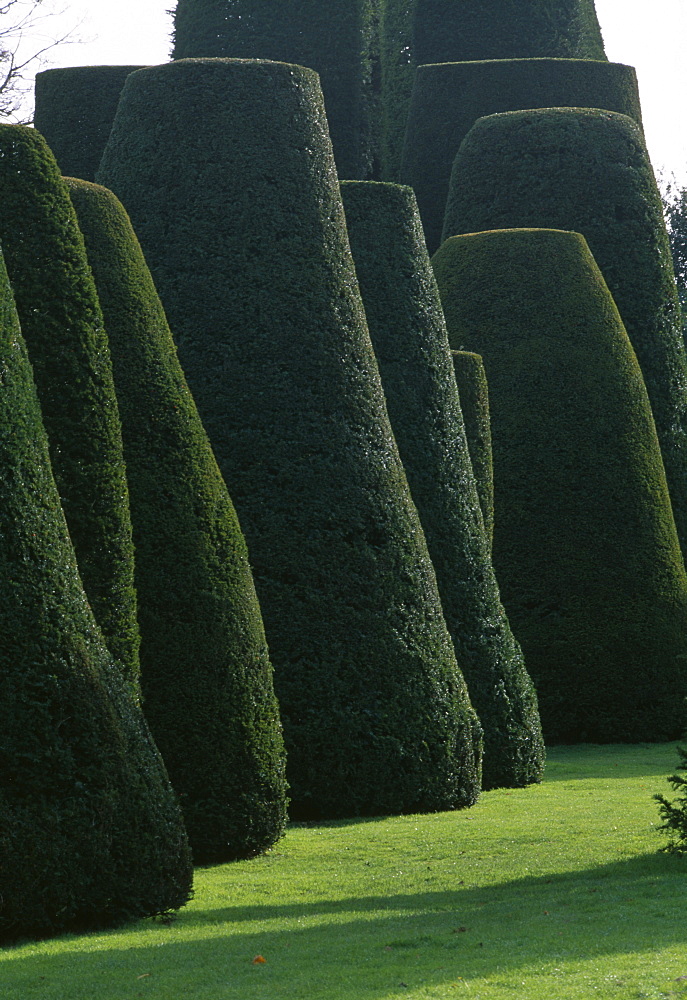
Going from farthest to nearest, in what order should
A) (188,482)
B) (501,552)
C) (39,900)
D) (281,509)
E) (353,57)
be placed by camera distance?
(353,57), (501,552), (281,509), (188,482), (39,900)

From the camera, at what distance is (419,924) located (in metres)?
7.01

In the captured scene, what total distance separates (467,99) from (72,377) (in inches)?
548

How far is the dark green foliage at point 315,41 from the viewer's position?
18.8 metres

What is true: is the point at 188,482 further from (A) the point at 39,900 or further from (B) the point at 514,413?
(B) the point at 514,413

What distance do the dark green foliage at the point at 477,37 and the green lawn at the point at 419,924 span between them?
14.5 metres

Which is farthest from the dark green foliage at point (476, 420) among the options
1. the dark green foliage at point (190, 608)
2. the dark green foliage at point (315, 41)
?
the dark green foliage at point (315, 41)

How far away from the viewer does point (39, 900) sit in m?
6.81

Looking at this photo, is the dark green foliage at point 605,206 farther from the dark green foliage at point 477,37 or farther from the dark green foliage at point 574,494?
the dark green foliage at point 477,37

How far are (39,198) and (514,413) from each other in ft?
29.1

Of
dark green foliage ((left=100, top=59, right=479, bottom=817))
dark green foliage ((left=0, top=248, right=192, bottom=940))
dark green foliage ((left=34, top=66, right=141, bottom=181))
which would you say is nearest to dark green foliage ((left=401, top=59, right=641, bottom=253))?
dark green foliage ((left=34, top=66, right=141, bottom=181))

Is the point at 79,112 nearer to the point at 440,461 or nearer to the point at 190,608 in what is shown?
the point at 440,461

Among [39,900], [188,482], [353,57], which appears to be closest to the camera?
[39,900]

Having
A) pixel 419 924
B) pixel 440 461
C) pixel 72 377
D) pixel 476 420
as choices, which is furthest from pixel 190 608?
pixel 476 420

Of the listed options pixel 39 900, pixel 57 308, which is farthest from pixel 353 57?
pixel 39 900
